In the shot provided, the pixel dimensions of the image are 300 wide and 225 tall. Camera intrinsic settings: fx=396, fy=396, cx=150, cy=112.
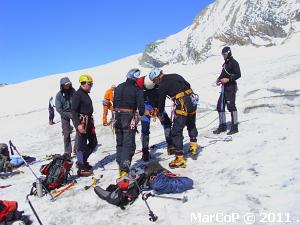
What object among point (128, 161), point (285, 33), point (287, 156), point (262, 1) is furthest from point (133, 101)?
point (262, 1)

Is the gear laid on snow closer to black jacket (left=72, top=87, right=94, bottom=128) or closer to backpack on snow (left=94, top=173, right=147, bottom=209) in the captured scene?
backpack on snow (left=94, top=173, right=147, bottom=209)

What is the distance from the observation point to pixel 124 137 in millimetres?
8062

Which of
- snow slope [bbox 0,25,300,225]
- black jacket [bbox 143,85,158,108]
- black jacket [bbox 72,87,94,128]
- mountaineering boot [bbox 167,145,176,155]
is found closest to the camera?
snow slope [bbox 0,25,300,225]

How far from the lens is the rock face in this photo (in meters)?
27.2

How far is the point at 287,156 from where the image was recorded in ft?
24.7

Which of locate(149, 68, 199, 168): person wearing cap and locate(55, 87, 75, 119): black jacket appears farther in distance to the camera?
locate(55, 87, 75, 119): black jacket

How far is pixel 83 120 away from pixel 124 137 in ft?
4.22

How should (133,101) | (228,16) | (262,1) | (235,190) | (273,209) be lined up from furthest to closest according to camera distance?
(228,16) → (262,1) → (133,101) → (235,190) → (273,209)

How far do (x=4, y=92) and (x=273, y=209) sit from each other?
36.7m

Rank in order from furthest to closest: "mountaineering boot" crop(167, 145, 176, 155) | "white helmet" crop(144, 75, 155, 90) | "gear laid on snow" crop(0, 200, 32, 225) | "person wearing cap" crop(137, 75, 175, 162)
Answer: "mountaineering boot" crop(167, 145, 176, 155), "person wearing cap" crop(137, 75, 175, 162), "white helmet" crop(144, 75, 155, 90), "gear laid on snow" crop(0, 200, 32, 225)

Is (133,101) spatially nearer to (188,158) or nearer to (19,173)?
(188,158)

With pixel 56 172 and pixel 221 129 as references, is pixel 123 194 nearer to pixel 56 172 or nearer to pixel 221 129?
pixel 56 172

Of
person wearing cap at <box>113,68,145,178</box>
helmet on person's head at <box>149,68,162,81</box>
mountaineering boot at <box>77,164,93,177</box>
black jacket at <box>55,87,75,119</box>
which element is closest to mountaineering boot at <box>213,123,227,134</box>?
helmet on person's head at <box>149,68,162,81</box>

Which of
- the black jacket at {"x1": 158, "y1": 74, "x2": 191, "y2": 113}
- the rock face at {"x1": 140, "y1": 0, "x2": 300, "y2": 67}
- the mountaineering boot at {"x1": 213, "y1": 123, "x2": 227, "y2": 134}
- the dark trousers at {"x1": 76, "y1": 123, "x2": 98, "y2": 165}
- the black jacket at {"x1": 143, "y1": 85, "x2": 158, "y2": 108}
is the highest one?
the rock face at {"x1": 140, "y1": 0, "x2": 300, "y2": 67}
